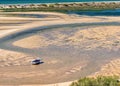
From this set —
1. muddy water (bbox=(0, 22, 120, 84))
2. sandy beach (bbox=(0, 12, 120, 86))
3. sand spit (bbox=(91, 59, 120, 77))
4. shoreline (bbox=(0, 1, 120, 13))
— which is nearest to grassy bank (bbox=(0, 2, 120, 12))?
shoreline (bbox=(0, 1, 120, 13))

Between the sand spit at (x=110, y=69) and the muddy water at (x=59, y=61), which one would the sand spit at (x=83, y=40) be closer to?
the muddy water at (x=59, y=61)

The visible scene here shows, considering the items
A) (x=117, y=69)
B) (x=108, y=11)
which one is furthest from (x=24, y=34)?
(x=108, y=11)

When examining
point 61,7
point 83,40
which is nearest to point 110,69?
point 83,40

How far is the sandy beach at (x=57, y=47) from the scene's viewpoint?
39.7 meters

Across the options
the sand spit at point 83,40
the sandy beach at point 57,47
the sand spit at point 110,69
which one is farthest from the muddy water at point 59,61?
the sand spit at point 83,40

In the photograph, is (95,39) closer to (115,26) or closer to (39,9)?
(115,26)

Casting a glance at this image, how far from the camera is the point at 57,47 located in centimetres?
4981

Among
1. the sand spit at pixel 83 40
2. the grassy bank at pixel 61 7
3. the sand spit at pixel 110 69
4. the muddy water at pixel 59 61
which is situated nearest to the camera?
the muddy water at pixel 59 61

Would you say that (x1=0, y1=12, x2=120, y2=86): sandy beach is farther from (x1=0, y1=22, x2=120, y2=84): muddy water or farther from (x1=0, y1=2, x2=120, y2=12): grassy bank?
(x1=0, y1=2, x2=120, y2=12): grassy bank

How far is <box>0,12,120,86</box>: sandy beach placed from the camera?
130ft

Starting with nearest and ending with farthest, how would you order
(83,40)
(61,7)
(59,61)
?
(59,61) < (83,40) < (61,7)

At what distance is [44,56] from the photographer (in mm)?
45562

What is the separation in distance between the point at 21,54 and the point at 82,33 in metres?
14.4

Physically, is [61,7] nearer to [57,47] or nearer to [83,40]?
[83,40]
